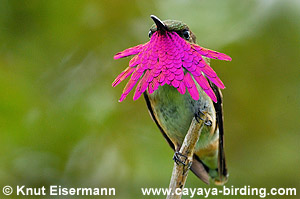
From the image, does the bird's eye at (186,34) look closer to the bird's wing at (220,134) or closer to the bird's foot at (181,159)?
the bird's wing at (220,134)

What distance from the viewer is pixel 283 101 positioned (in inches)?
167

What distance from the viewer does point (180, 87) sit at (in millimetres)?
1842

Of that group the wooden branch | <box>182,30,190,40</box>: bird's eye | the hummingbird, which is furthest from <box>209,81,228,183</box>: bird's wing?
the wooden branch

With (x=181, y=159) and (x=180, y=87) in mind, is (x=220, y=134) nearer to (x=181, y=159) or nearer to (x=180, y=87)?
(x=181, y=159)

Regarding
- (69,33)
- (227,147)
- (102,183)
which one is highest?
(69,33)

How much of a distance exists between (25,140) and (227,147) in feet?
6.18

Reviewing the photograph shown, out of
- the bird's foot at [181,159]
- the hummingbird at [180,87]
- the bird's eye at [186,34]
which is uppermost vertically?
the bird's eye at [186,34]

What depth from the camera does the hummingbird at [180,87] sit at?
185cm

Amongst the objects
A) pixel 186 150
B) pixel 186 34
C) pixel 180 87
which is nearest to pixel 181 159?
pixel 186 150

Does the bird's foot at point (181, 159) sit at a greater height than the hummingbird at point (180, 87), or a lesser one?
lesser

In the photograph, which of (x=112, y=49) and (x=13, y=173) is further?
(x=112, y=49)

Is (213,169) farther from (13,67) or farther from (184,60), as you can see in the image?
(184,60)

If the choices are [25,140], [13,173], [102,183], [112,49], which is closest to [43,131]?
[25,140]

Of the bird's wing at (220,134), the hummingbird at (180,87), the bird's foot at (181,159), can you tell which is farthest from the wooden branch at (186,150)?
the bird's wing at (220,134)
